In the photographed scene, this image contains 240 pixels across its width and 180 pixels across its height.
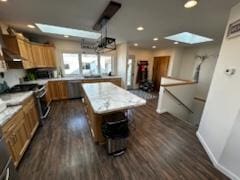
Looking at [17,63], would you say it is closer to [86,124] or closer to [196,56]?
[86,124]

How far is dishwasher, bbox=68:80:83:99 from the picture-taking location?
4.62 m

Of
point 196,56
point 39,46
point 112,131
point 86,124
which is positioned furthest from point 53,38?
point 196,56

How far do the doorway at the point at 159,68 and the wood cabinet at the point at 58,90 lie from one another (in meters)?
5.39

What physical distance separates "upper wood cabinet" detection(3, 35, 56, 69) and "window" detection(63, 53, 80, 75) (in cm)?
64

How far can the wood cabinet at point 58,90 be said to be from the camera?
14.3 feet

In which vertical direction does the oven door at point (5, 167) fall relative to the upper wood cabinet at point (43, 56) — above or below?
below

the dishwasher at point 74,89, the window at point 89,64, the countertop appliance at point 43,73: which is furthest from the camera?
the window at point 89,64

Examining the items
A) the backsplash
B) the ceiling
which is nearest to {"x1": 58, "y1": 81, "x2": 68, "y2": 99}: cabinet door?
the backsplash

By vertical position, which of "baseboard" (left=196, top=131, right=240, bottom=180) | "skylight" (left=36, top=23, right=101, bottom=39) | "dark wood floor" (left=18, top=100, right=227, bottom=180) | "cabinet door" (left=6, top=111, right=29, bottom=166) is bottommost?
"dark wood floor" (left=18, top=100, right=227, bottom=180)

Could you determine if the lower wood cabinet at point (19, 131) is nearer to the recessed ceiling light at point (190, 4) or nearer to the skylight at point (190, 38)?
the recessed ceiling light at point (190, 4)

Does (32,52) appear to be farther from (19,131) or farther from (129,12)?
(129,12)

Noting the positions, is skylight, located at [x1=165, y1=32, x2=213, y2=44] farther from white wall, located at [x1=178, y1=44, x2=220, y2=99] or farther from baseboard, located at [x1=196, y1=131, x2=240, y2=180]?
baseboard, located at [x1=196, y1=131, x2=240, y2=180]

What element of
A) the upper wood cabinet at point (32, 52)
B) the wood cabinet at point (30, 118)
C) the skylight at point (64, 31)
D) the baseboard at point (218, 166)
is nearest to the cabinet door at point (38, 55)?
the upper wood cabinet at point (32, 52)

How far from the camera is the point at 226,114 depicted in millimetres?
1688
